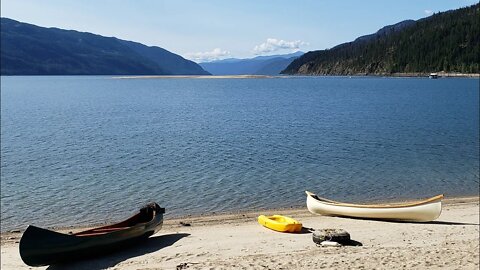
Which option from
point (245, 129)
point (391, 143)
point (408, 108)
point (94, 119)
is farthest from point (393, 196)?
point (408, 108)

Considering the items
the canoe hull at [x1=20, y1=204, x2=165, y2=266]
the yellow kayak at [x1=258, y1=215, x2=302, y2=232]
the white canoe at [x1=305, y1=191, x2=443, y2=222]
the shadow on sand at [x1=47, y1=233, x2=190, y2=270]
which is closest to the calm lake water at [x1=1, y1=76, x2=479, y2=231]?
the white canoe at [x1=305, y1=191, x2=443, y2=222]

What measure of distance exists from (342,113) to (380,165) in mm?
40637

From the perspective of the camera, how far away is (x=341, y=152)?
39.5m

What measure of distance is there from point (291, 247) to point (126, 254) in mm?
5741

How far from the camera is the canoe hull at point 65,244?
1500 centimetres

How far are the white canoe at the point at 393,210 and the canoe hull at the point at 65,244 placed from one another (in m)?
8.79

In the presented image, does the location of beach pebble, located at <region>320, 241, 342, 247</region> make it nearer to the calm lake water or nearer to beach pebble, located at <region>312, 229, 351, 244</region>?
beach pebble, located at <region>312, 229, 351, 244</region>

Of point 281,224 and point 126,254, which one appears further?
point 281,224

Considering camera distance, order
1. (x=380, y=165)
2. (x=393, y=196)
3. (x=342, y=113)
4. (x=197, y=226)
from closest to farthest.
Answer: (x=197, y=226) → (x=393, y=196) → (x=380, y=165) → (x=342, y=113)

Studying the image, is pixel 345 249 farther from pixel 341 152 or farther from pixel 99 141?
pixel 99 141

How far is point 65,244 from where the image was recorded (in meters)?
15.6

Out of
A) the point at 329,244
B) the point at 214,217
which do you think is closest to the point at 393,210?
the point at 329,244

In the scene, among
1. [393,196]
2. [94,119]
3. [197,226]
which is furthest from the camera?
[94,119]

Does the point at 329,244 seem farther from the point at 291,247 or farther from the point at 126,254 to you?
the point at 126,254
